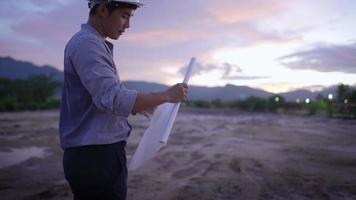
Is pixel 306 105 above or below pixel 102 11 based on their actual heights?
below

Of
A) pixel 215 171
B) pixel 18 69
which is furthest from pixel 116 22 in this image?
pixel 18 69

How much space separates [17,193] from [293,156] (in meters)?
5.40

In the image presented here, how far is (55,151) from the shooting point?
31.1 ft

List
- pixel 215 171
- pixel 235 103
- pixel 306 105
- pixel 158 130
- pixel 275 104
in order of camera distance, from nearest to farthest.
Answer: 1. pixel 158 130
2. pixel 215 171
3. pixel 306 105
4. pixel 275 104
5. pixel 235 103

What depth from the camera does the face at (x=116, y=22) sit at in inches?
87.1

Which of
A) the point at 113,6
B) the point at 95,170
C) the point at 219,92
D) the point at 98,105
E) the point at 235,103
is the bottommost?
the point at 95,170

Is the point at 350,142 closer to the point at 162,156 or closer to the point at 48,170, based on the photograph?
the point at 162,156

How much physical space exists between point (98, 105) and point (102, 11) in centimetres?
49

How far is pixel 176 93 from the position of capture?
2199 millimetres

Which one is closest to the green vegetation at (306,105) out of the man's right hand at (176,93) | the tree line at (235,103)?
the tree line at (235,103)

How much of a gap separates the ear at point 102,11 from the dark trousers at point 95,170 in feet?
2.02

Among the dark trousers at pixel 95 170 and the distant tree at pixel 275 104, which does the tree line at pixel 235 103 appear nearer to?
the distant tree at pixel 275 104

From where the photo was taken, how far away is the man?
6.58ft

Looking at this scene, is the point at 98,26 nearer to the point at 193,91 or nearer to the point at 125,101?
the point at 125,101
